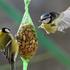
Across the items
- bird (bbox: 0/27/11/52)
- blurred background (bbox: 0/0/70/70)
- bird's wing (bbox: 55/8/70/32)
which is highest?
bird (bbox: 0/27/11/52)

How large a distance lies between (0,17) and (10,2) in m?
0.16

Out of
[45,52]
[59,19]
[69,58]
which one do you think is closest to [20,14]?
[45,52]

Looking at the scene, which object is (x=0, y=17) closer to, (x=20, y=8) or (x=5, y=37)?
(x=20, y=8)

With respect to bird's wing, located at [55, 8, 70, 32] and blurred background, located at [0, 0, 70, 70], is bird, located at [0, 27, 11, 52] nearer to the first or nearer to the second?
bird's wing, located at [55, 8, 70, 32]


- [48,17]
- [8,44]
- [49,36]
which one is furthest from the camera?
[49,36]

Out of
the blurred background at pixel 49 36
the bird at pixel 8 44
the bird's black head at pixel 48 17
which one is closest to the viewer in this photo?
the bird at pixel 8 44

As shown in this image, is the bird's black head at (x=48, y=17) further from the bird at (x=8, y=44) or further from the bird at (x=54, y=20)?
A: the bird at (x=8, y=44)

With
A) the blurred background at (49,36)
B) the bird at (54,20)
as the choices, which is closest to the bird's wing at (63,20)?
the bird at (54,20)

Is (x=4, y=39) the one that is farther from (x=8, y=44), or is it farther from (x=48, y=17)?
(x=48, y=17)

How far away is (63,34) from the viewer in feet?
9.32

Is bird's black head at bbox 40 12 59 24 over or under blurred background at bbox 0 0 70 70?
over

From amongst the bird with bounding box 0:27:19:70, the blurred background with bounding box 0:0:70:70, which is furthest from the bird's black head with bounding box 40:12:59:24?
the blurred background with bounding box 0:0:70:70

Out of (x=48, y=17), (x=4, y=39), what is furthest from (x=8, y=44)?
(x=48, y=17)

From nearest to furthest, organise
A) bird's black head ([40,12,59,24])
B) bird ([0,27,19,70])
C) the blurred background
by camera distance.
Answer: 1. bird ([0,27,19,70])
2. bird's black head ([40,12,59,24])
3. the blurred background
